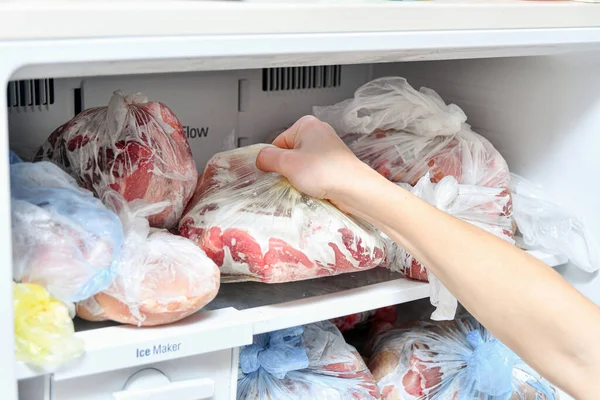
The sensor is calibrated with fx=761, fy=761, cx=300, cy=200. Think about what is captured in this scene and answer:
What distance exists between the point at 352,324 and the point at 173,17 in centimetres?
66

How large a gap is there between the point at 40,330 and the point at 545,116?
0.75 m

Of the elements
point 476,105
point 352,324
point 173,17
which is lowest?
point 352,324

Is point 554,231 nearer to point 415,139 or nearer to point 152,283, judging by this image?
point 415,139

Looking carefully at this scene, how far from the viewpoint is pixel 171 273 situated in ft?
2.41

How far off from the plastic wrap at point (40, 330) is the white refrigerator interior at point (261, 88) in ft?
0.05

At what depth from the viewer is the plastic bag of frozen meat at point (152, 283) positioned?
71 cm

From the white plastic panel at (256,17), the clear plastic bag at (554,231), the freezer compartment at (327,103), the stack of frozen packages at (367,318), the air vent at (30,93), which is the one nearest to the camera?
the white plastic panel at (256,17)

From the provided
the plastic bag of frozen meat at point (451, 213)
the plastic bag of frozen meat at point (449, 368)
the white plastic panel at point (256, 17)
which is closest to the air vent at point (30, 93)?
the white plastic panel at point (256, 17)

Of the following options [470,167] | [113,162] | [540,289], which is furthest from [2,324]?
[470,167]

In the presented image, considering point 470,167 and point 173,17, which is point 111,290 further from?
point 470,167

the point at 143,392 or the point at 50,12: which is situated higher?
the point at 50,12

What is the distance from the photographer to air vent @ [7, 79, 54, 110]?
93 cm

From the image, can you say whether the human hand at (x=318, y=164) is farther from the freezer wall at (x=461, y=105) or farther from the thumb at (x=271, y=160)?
the freezer wall at (x=461, y=105)

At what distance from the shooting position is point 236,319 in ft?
2.53
